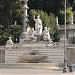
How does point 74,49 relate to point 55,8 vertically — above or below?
below

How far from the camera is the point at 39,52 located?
53.4 metres

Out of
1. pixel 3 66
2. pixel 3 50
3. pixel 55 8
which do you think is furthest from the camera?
pixel 55 8

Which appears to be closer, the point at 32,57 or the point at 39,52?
the point at 32,57

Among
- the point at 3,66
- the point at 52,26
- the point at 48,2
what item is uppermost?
the point at 48,2

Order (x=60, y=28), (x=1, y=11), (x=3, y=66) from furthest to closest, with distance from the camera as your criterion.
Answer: (x=60, y=28), (x=1, y=11), (x=3, y=66)

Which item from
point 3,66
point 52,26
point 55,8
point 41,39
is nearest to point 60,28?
point 52,26

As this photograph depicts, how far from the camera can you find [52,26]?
7612cm

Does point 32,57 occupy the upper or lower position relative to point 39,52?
lower

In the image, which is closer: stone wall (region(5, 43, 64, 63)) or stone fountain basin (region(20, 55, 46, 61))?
stone fountain basin (region(20, 55, 46, 61))

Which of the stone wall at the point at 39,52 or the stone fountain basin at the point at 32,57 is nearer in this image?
the stone fountain basin at the point at 32,57

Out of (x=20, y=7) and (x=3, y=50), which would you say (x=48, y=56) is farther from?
(x=20, y=7)

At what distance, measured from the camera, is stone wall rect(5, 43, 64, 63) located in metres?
52.8

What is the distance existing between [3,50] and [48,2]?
34.6 meters

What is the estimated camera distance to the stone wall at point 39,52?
52781mm
